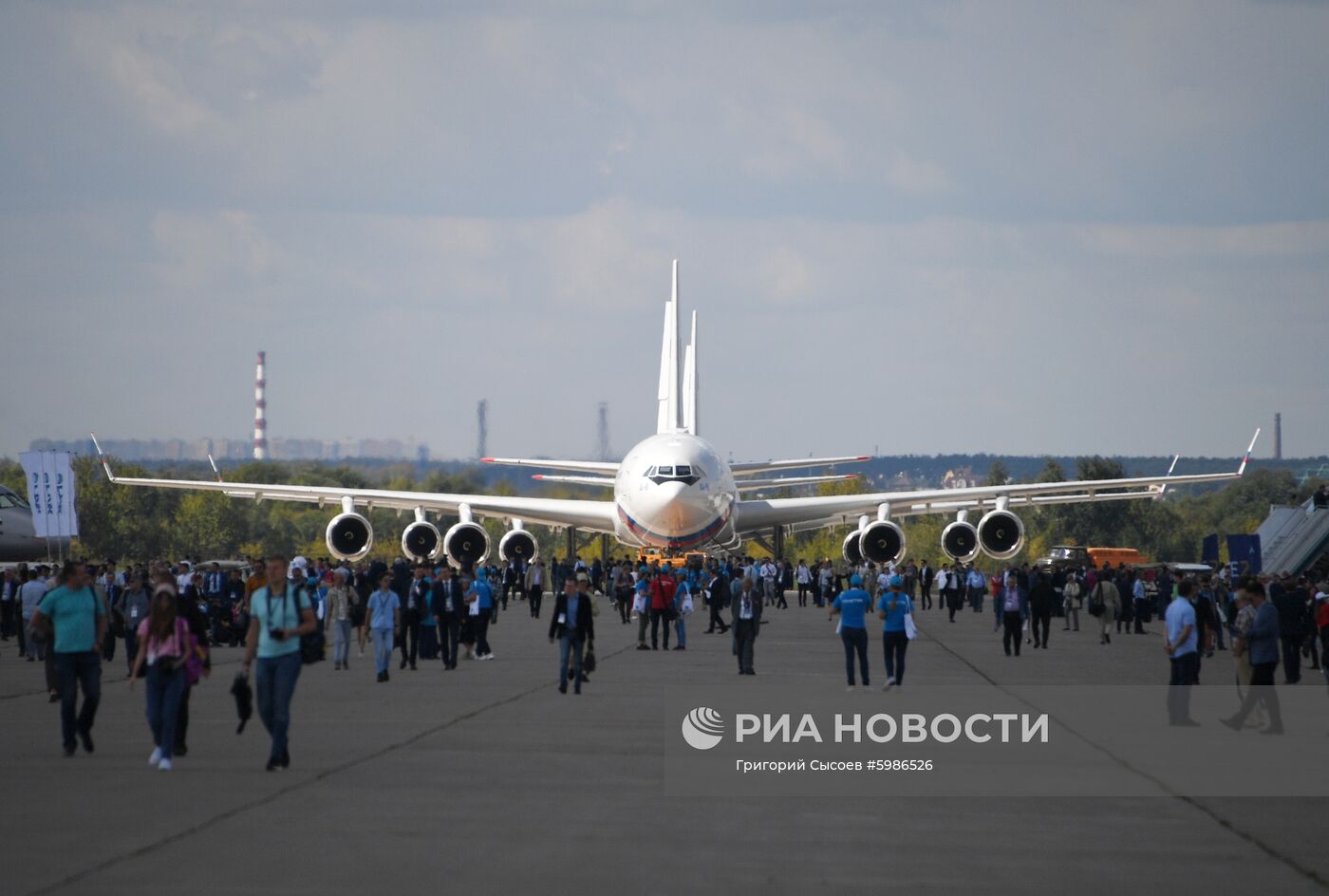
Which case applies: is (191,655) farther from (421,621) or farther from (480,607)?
(480,607)

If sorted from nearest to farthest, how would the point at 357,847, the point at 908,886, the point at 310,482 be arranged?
the point at 908,886
the point at 357,847
the point at 310,482

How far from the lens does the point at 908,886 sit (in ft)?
28.3

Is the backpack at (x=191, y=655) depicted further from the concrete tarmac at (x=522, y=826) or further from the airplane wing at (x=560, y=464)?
the airplane wing at (x=560, y=464)

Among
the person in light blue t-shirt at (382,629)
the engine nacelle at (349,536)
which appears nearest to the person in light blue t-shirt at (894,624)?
the person in light blue t-shirt at (382,629)

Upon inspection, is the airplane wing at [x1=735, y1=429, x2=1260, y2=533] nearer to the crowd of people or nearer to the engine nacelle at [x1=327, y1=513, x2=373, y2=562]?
the crowd of people

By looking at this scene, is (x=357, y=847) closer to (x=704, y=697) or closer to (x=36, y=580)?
(x=704, y=697)

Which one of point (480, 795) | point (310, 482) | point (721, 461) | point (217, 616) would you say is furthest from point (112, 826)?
point (310, 482)

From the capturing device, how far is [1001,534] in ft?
159

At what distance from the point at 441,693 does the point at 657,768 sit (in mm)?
7461

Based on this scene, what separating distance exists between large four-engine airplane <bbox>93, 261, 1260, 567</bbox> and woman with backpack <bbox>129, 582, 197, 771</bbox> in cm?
3051

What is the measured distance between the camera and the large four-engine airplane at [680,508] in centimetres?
4447

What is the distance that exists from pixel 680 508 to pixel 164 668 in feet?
102

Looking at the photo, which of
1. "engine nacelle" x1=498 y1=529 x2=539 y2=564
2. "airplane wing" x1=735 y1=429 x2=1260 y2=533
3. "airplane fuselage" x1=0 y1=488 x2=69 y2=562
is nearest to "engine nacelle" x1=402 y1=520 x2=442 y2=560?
"engine nacelle" x1=498 y1=529 x2=539 y2=564

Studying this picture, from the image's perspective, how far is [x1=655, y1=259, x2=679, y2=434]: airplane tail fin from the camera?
6262cm
